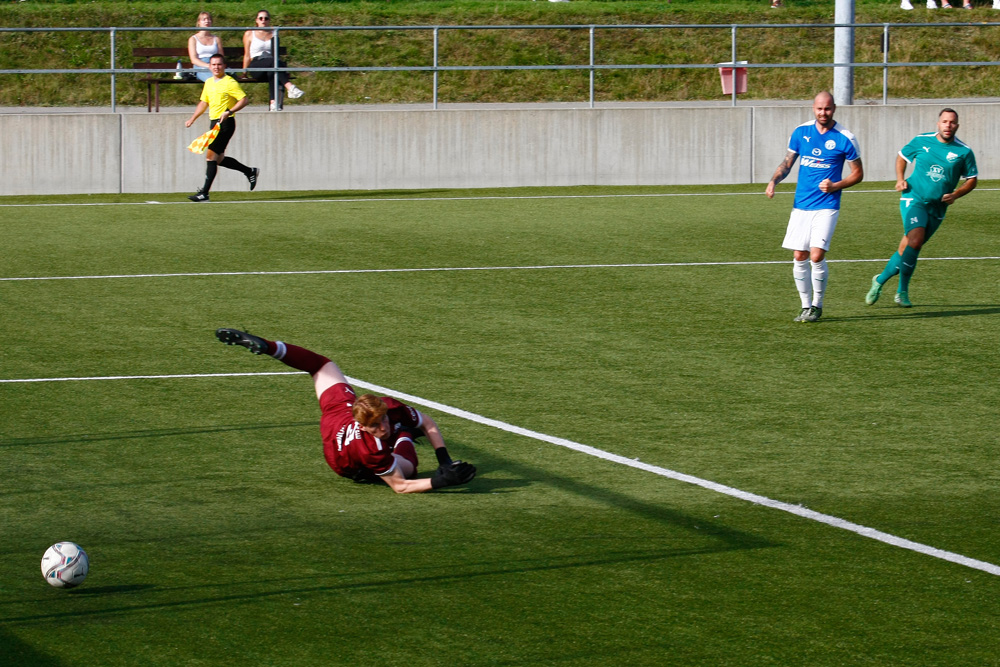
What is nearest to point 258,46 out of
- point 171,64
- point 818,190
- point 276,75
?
point 276,75

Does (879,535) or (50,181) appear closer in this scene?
(879,535)

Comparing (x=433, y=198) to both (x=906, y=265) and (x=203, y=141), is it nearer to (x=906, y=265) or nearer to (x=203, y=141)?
(x=203, y=141)

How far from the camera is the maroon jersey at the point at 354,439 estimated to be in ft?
26.8

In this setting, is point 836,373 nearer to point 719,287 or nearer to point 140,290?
point 719,287

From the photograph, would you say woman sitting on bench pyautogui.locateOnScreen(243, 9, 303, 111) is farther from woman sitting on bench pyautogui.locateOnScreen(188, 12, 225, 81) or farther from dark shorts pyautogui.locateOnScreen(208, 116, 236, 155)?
dark shorts pyautogui.locateOnScreen(208, 116, 236, 155)

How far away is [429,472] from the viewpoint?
8.83m

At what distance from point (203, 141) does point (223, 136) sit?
32cm

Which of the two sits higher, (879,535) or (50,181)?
(50,181)

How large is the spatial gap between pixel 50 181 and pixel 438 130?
645 centimetres

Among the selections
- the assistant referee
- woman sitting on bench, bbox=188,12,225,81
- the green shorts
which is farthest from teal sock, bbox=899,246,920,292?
woman sitting on bench, bbox=188,12,225,81

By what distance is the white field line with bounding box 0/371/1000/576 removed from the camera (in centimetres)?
713

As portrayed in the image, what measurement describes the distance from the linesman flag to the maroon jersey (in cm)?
1407

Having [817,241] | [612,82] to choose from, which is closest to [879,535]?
[817,241]

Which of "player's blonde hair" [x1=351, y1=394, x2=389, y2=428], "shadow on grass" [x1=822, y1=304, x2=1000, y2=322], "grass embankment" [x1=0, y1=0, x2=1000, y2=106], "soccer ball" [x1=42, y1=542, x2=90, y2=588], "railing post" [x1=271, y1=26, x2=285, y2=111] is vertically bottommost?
"soccer ball" [x1=42, y1=542, x2=90, y2=588]
